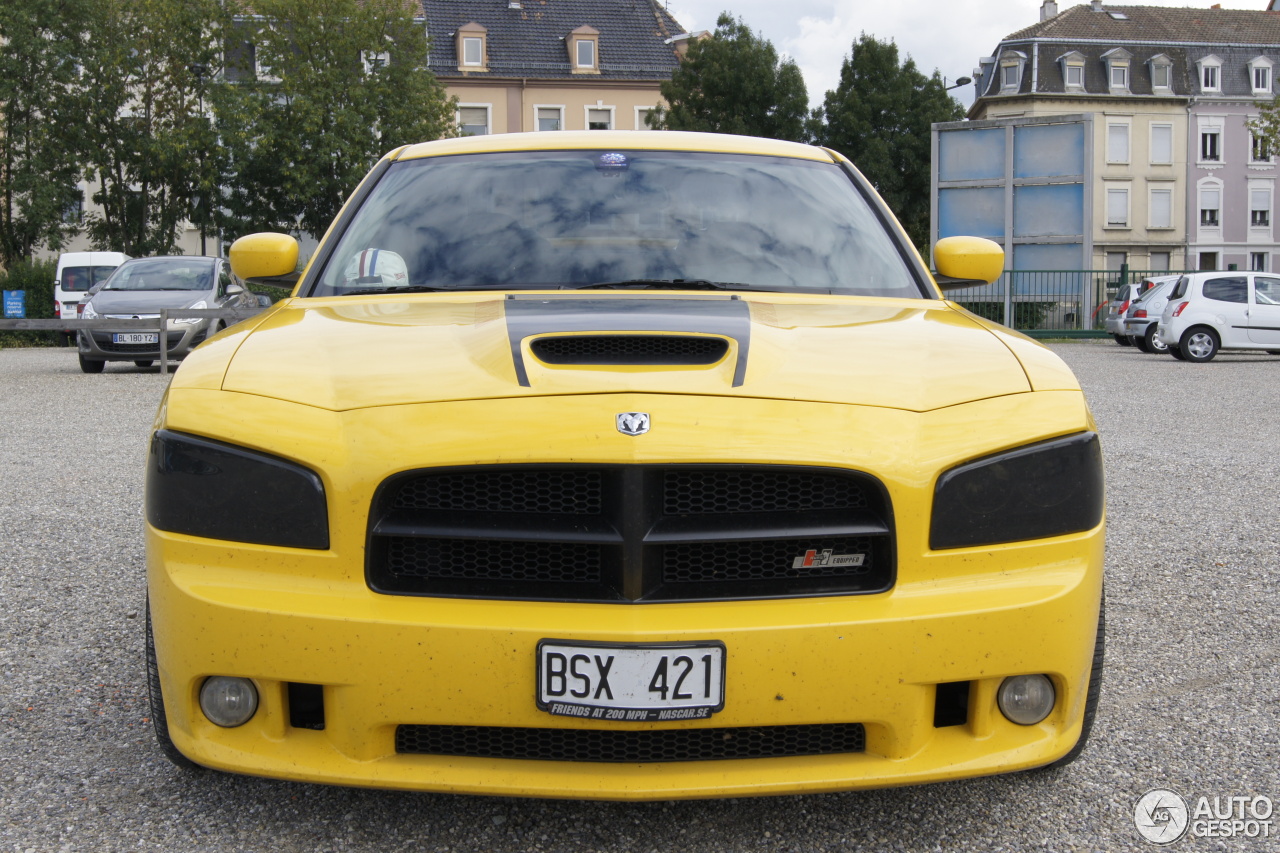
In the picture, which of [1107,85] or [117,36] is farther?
[1107,85]

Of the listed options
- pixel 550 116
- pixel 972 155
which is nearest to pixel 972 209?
pixel 972 155

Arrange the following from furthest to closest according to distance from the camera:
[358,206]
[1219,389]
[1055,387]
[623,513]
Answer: [1219,389] < [358,206] < [1055,387] < [623,513]

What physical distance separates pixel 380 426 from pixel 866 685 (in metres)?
0.93

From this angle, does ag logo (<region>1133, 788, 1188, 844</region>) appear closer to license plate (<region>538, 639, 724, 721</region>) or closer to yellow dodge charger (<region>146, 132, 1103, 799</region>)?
yellow dodge charger (<region>146, 132, 1103, 799</region>)

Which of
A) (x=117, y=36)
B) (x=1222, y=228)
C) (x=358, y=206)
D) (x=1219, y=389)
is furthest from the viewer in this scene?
(x=1222, y=228)

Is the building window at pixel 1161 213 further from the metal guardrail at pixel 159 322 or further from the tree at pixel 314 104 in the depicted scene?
the metal guardrail at pixel 159 322

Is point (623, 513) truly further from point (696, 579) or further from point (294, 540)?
point (294, 540)

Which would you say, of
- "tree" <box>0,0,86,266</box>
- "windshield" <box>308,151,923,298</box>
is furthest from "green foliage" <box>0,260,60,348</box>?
"windshield" <box>308,151,923,298</box>

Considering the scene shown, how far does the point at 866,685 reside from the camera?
2.04 metres

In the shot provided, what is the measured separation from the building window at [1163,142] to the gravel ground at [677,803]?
59.4 metres

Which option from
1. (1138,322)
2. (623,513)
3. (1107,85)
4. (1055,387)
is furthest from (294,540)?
(1107,85)

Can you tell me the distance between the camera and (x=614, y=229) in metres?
3.25

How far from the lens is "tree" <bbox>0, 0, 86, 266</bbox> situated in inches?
1501

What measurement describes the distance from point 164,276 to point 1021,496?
1633 centimetres
